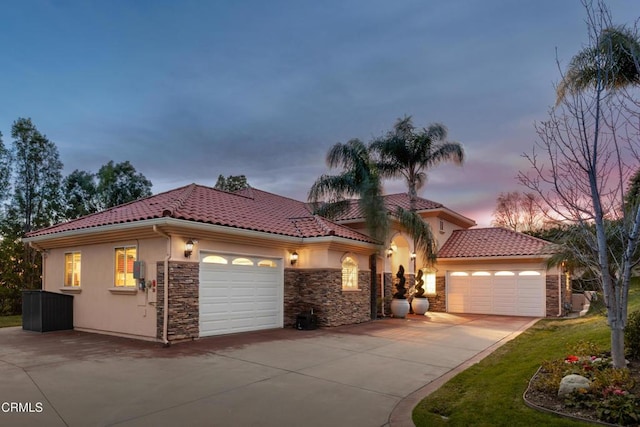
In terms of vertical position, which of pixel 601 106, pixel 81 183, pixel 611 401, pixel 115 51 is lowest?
pixel 611 401

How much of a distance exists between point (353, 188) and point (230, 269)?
675 centimetres

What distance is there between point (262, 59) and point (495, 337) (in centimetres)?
1128

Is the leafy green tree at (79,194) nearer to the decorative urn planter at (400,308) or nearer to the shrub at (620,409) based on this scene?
the decorative urn planter at (400,308)

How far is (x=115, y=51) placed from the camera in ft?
44.4

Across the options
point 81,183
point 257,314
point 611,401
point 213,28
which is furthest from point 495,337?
point 81,183

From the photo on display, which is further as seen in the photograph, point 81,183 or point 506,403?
point 81,183

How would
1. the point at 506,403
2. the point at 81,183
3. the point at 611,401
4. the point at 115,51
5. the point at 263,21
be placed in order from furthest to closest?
1. the point at 81,183
2. the point at 115,51
3. the point at 263,21
4. the point at 506,403
5. the point at 611,401

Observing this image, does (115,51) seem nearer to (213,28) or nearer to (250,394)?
(213,28)

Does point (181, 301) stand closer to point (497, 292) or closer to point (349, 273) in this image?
point (349, 273)

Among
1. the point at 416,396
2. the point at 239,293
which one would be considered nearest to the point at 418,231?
the point at 239,293

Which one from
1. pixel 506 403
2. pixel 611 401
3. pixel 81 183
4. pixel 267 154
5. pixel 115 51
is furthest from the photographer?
pixel 81 183

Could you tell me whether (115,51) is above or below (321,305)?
above

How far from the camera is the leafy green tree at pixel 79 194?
27.8 meters

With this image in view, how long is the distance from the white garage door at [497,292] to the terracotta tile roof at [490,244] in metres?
0.97
